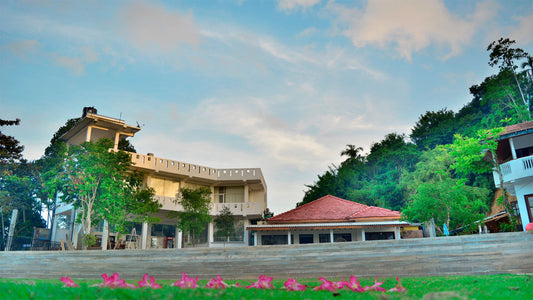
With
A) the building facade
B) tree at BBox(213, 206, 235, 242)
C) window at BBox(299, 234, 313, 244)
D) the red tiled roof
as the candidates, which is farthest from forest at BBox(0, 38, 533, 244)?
window at BBox(299, 234, 313, 244)

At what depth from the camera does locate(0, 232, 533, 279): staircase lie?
26.0 feet

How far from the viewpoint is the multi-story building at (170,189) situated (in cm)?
2708

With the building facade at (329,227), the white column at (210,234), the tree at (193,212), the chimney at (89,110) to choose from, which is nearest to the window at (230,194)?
the white column at (210,234)

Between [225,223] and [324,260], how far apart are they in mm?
21008

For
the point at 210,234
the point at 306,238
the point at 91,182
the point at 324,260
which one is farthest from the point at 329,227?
the point at 324,260

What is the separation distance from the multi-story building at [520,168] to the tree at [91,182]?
1844cm

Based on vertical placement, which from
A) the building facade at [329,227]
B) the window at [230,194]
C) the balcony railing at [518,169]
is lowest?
the building facade at [329,227]

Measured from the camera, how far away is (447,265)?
806 centimetres

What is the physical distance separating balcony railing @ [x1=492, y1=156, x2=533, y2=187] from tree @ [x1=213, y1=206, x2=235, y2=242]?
62.8ft

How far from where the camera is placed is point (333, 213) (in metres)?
29.1

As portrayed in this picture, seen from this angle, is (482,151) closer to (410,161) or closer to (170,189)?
(410,161)

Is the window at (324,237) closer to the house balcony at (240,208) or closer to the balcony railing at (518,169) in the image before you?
the house balcony at (240,208)

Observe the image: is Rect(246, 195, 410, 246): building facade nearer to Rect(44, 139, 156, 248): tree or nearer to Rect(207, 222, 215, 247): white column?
Rect(207, 222, 215, 247): white column

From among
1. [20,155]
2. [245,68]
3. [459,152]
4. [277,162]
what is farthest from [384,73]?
[20,155]
